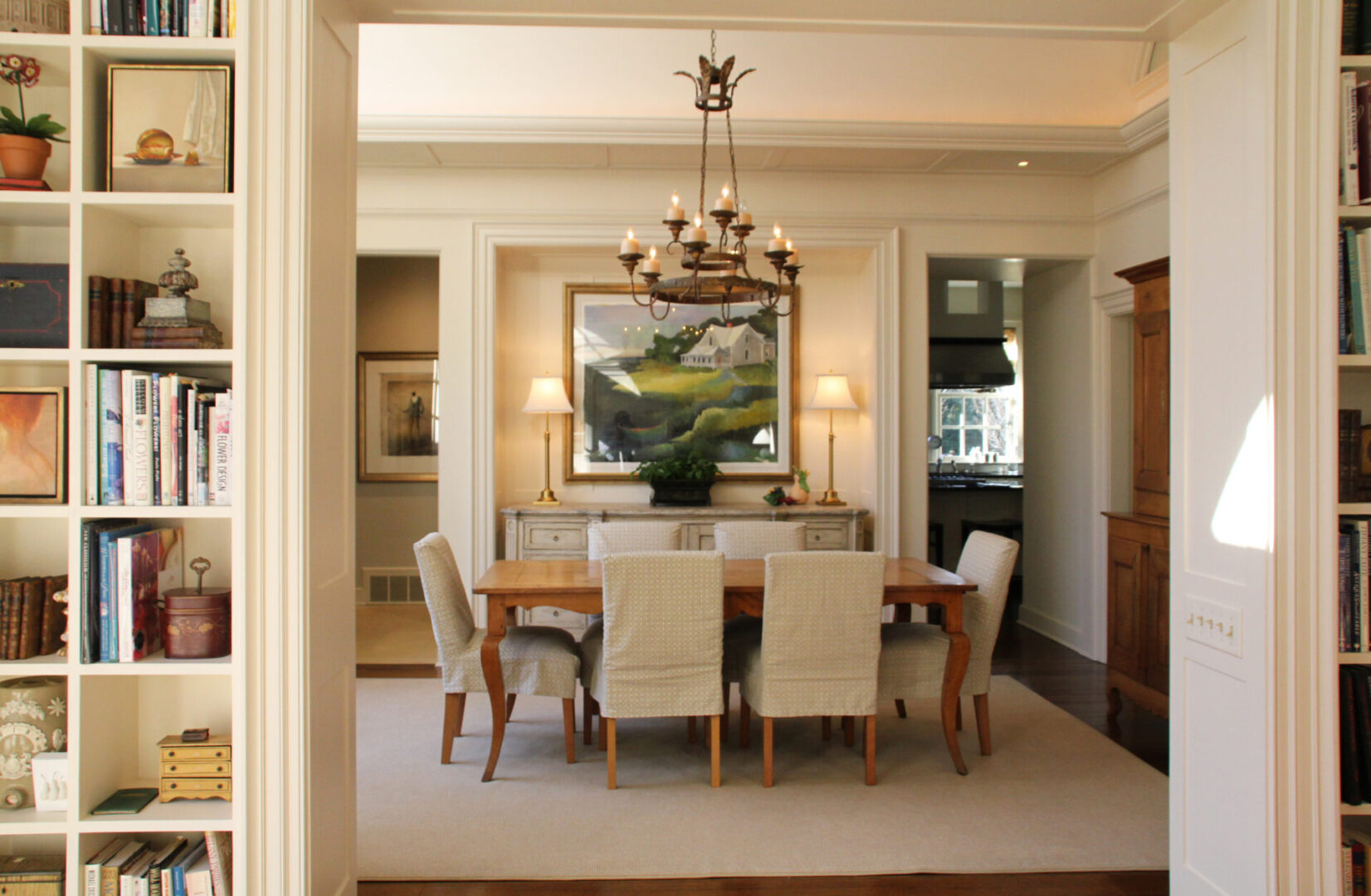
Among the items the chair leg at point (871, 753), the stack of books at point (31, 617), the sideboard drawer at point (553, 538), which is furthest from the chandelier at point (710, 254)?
the stack of books at point (31, 617)

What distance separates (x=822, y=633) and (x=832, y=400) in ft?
8.08

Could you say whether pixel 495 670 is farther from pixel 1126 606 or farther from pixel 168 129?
pixel 1126 606

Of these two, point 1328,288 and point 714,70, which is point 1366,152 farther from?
point 714,70

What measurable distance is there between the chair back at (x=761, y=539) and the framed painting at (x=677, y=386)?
4.47 feet

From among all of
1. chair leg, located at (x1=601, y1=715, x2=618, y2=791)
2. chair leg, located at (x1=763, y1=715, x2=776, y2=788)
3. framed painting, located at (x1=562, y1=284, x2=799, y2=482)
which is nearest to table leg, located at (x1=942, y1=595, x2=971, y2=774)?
chair leg, located at (x1=763, y1=715, x2=776, y2=788)

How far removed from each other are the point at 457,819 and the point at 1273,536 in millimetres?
2751

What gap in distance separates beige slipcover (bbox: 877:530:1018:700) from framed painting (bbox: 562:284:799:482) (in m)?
2.12

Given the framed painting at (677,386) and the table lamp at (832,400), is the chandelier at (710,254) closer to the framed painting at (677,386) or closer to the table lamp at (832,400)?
the table lamp at (832,400)

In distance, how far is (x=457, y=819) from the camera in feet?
10.2

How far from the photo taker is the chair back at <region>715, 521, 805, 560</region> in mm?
4422

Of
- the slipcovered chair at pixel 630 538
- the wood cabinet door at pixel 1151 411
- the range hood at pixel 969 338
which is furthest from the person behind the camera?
the range hood at pixel 969 338

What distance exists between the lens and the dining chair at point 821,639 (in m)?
3.28

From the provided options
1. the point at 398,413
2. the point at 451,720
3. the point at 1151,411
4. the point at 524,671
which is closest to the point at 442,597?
the point at 524,671

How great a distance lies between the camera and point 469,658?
3551mm
